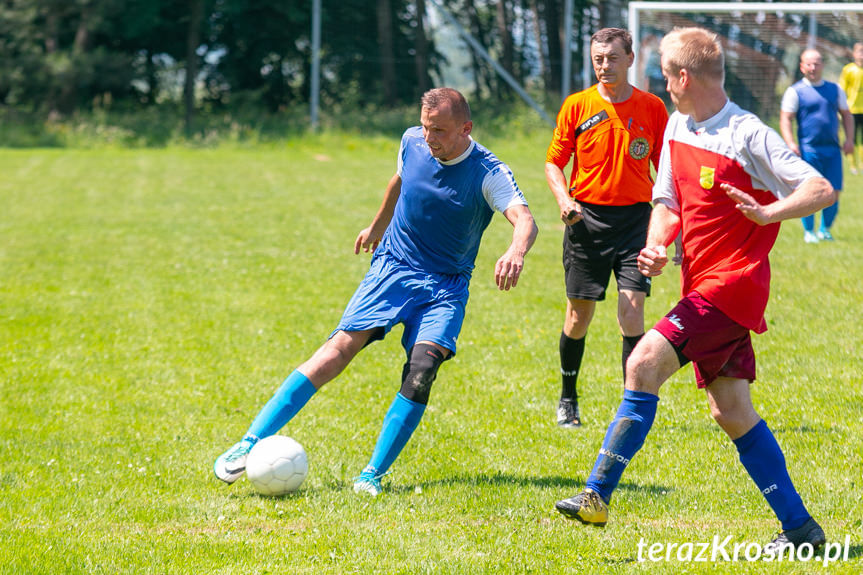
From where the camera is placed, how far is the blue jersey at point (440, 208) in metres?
4.94

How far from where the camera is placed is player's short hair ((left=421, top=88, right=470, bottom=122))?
471 centimetres

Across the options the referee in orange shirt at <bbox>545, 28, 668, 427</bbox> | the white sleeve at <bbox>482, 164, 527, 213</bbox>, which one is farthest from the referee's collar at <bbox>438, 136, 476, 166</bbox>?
the referee in orange shirt at <bbox>545, 28, 668, 427</bbox>

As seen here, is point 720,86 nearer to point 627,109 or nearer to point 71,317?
point 627,109

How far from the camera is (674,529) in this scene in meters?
4.35

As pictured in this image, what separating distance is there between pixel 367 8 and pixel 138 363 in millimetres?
27742

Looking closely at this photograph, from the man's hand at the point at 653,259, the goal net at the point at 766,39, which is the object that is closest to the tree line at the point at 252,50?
the goal net at the point at 766,39

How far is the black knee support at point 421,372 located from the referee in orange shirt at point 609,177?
4.54ft

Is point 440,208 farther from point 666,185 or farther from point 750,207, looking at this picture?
point 750,207

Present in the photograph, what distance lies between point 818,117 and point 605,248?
715cm

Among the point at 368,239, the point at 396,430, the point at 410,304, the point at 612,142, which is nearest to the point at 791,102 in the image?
the point at 612,142

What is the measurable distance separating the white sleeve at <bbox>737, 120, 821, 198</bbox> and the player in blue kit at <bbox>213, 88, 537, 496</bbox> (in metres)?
1.14

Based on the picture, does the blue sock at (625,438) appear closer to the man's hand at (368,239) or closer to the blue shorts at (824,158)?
the man's hand at (368,239)

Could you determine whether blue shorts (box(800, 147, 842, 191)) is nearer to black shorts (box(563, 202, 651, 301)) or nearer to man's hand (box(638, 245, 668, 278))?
black shorts (box(563, 202, 651, 301))

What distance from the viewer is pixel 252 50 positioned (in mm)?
37000
